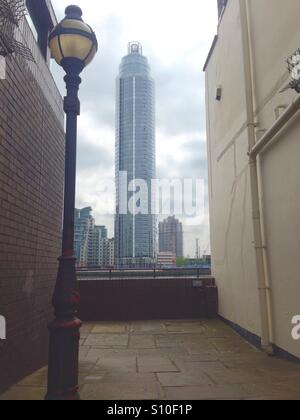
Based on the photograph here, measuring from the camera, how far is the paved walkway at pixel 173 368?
13.1ft

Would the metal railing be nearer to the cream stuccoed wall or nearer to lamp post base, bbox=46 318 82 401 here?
the cream stuccoed wall

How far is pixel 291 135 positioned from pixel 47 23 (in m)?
4.31

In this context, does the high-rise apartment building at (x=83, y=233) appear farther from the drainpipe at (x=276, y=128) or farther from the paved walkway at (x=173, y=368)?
the drainpipe at (x=276, y=128)

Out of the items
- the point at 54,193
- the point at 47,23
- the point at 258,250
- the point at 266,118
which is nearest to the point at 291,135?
the point at 266,118

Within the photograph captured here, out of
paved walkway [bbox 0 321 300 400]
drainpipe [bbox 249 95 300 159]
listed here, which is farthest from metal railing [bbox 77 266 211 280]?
drainpipe [bbox 249 95 300 159]

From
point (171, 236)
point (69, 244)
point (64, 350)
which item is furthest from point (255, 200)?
point (171, 236)

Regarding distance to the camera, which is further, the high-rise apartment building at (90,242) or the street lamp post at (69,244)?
the high-rise apartment building at (90,242)

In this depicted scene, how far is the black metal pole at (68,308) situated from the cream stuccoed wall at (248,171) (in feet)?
10.6

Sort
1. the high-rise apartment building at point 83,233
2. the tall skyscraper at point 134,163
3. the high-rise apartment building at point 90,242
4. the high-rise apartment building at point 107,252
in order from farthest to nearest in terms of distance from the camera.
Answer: the tall skyscraper at point 134,163 → the high-rise apartment building at point 107,252 → the high-rise apartment building at point 90,242 → the high-rise apartment building at point 83,233

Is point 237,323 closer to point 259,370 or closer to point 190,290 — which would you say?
point 190,290

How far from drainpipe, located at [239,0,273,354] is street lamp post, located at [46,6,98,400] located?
400 cm

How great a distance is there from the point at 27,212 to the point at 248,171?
4.33 metres

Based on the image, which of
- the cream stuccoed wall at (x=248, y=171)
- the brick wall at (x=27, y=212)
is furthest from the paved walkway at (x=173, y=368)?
the cream stuccoed wall at (x=248, y=171)

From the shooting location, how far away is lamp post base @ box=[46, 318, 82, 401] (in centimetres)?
315
